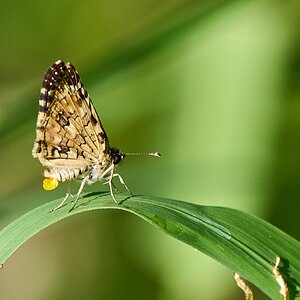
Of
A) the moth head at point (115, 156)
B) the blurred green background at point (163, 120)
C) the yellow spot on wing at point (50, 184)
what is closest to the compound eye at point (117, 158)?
the moth head at point (115, 156)

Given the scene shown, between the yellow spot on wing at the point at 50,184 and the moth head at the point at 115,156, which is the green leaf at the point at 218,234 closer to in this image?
the yellow spot on wing at the point at 50,184

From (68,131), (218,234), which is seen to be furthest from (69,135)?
(218,234)

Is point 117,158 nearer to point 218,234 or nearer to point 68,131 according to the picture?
point 68,131

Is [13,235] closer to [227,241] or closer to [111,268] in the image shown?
[227,241]

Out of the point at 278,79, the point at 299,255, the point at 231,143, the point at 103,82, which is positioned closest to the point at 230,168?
the point at 231,143

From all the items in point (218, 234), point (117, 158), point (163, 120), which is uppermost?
point (163, 120)

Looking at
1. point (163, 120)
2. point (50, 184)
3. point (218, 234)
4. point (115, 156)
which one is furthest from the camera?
point (163, 120)
